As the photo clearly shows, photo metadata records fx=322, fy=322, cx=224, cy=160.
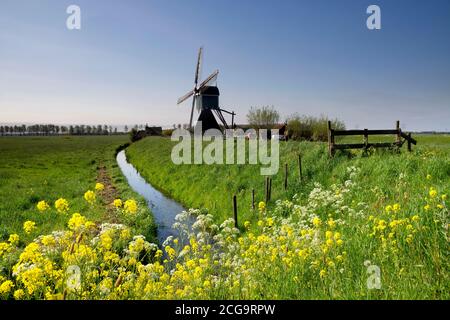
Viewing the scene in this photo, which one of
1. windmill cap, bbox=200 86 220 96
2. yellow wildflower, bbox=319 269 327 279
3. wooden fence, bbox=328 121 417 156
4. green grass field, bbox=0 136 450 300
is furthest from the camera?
windmill cap, bbox=200 86 220 96

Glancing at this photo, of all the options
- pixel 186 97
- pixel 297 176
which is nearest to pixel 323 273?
pixel 297 176

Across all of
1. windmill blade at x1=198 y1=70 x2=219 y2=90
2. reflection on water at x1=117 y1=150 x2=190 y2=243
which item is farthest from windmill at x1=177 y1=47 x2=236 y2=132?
reflection on water at x1=117 y1=150 x2=190 y2=243

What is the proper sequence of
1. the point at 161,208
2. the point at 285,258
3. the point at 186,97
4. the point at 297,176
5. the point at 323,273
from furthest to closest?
the point at 186,97
the point at 161,208
the point at 297,176
the point at 285,258
the point at 323,273

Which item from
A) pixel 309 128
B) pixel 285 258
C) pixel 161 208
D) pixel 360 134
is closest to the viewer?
pixel 285 258

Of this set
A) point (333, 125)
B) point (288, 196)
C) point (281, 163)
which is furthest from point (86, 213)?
point (333, 125)

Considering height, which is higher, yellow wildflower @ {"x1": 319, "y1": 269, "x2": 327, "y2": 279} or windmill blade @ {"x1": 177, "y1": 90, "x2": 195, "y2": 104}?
windmill blade @ {"x1": 177, "y1": 90, "x2": 195, "y2": 104}

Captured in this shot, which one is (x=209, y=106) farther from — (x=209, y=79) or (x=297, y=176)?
(x=297, y=176)

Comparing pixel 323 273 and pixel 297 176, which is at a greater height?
pixel 297 176

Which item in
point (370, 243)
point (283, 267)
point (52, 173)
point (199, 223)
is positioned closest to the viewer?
point (283, 267)

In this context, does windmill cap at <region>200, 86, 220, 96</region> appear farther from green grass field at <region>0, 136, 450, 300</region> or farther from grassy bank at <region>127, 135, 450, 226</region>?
green grass field at <region>0, 136, 450, 300</region>

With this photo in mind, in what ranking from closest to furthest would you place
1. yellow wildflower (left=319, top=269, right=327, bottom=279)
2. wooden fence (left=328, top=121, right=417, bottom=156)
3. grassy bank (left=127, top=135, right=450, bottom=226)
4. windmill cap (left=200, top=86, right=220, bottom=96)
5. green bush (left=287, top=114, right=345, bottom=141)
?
1. yellow wildflower (left=319, top=269, right=327, bottom=279)
2. grassy bank (left=127, top=135, right=450, bottom=226)
3. wooden fence (left=328, top=121, right=417, bottom=156)
4. green bush (left=287, top=114, right=345, bottom=141)
5. windmill cap (left=200, top=86, right=220, bottom=96)

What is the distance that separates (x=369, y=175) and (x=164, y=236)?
764 centimetres
